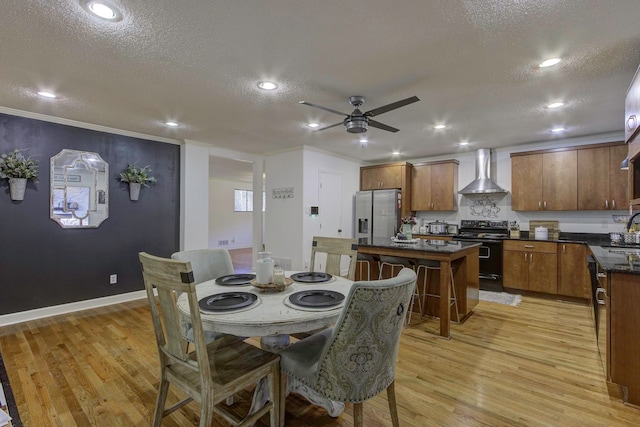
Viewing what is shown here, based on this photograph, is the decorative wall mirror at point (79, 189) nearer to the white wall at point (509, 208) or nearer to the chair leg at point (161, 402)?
the chair leg at point (161, 402)

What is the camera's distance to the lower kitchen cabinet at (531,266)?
433 centimetres

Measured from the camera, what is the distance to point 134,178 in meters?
4.24

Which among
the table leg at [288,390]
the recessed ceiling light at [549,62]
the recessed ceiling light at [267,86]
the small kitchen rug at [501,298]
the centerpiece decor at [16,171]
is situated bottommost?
the small kitchen rug at [501,298]

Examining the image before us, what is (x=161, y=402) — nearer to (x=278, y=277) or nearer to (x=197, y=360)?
(x=197, y=360)

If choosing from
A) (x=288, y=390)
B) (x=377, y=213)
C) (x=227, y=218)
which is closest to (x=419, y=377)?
(x=288, y=390)

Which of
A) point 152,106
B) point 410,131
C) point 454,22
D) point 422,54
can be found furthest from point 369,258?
point 152,106

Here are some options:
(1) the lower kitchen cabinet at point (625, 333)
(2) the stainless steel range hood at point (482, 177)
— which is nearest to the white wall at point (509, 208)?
(2) the stainless steel range hood at point (482, 177)

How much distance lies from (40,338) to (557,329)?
5224 mm

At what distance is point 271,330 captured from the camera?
1.46 meters

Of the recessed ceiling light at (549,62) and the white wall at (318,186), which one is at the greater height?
the recessed ceiling light at (549,62)

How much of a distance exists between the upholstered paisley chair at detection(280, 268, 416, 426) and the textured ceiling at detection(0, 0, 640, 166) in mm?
1526

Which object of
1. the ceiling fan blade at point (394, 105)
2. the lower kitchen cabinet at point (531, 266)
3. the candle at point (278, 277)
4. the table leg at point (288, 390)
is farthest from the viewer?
the lower kitchen cabinet at point (531, 266)

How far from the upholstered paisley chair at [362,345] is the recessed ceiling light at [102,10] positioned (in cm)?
200

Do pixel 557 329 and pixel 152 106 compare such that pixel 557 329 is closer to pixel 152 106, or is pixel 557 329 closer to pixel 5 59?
pixel 152 106
